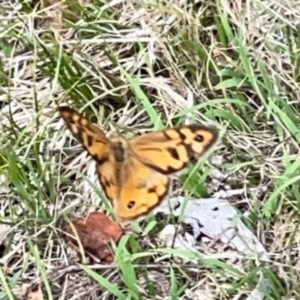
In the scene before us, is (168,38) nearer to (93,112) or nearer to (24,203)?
(93,112)

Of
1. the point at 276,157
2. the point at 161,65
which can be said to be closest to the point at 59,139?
the point at 161,65

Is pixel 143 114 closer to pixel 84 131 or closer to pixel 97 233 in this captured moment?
pixel 97 233

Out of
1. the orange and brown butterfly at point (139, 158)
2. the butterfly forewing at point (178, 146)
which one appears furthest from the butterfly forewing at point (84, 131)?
the butterfly forewing at point (178, 146)

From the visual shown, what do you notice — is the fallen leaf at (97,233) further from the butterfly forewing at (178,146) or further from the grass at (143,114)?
the butterfly forewing at (178,146)

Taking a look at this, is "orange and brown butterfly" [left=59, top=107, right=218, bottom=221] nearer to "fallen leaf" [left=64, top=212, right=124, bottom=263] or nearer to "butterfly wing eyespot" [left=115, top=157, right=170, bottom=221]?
"butterfly wing eyespot" [left=115, top=157, right=170, bottom=221]

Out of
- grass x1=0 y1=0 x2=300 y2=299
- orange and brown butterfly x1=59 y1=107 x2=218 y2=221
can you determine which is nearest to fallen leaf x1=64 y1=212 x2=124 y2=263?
grass x1=0 y1=0 x2=300 y2=299

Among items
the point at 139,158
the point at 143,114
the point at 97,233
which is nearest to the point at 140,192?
the point at 139,158

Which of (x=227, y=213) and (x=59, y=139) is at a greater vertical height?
(x=59, y=139)
